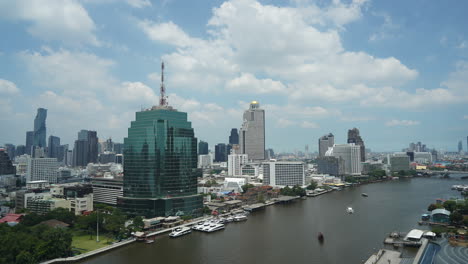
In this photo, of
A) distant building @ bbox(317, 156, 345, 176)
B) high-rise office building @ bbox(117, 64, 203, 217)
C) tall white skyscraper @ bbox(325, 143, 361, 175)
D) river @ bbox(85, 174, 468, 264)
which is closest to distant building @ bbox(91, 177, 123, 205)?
high-rise office building @ bbox(117, 64, 203, 217)

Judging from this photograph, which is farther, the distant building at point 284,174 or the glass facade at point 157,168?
the distant building at point 284,174

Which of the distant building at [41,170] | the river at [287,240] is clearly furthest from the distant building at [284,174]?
the distant building at [41,170]

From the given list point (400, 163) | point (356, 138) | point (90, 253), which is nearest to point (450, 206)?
point (90, 253)

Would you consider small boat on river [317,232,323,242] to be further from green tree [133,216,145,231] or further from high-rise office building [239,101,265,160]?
high-rise office building [239,101,265,160]

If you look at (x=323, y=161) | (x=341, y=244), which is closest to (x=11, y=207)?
(x=341, y=244)

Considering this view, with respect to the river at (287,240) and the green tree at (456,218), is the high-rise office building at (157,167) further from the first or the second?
the green tree at (456,218)

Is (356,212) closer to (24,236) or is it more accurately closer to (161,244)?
(161,244)
